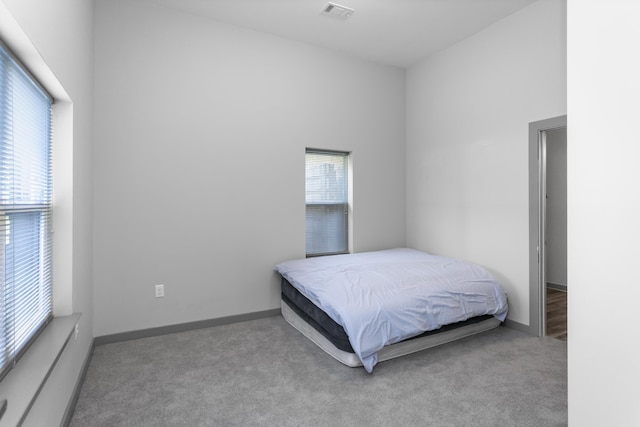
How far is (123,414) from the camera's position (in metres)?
1.93

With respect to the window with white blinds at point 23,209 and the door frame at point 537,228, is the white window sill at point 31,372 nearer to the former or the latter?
the window with white blinds at point 23,209

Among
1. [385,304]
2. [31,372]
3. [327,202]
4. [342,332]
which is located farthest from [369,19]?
[31,372]

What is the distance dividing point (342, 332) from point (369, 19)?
300cm

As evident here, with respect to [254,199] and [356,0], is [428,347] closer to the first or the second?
[254,199]

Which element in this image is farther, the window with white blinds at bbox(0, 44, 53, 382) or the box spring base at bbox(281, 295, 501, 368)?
the box spring base at bbox(281, 295, 501, 368)

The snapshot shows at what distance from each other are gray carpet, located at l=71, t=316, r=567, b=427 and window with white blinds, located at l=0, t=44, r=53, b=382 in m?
0.75

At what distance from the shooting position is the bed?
7.89 feet

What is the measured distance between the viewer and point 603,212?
1.40 m

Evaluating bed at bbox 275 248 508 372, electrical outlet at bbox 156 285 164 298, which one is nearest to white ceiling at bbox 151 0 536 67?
bed at bbox 275 248 508 372

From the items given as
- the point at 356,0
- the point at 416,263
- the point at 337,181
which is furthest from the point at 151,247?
the point at 356,0

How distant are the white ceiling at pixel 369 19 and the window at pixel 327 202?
1288 mm

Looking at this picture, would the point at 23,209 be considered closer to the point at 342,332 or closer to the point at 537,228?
the point at 342,332

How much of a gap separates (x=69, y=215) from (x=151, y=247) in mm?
1139

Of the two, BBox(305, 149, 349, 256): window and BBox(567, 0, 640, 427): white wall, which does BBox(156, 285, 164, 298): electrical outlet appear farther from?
BBox(567, 0, 640, 427): white wall
